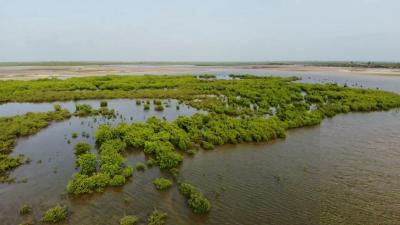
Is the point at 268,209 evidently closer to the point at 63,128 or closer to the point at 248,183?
the point at 248,183

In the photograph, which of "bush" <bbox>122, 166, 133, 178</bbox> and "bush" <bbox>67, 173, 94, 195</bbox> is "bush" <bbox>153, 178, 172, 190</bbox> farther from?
"bush" <bbox>67, 173, 94, 195</bbox>

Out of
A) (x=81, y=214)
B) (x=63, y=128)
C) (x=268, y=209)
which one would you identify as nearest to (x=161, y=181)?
(x=81, y=214)

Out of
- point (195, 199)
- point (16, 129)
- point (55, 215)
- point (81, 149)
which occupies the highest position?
point (16, 129)

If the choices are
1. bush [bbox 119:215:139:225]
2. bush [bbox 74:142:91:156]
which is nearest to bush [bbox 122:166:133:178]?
bush [bbox 119:215:139:225]

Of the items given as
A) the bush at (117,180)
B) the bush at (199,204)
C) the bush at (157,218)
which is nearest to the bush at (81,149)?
the bush at (117,180)

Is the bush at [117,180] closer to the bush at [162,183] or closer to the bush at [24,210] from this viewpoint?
the bush at [162,183]

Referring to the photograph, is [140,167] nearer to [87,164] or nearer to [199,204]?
[87,164]

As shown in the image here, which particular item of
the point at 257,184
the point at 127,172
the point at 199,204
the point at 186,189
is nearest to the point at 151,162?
the point at 127,172

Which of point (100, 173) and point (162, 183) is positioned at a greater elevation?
point (100, 173)
